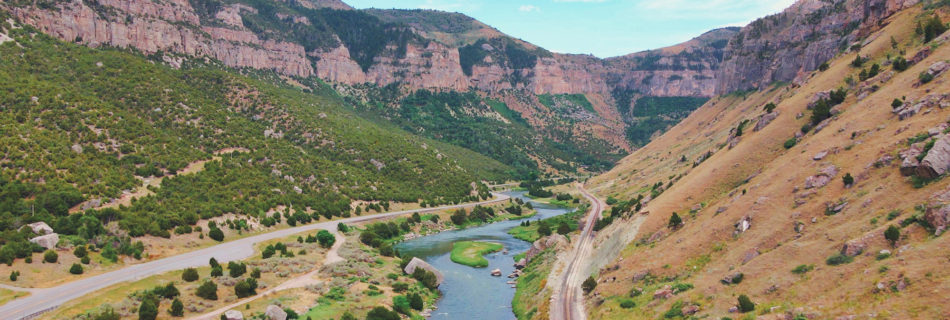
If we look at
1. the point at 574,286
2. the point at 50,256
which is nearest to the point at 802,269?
the point at 574,286

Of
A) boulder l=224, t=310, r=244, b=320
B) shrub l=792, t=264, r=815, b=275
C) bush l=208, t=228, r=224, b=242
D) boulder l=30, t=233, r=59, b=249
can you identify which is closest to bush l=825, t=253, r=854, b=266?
shrub l=792, t=264, r=815, b=275

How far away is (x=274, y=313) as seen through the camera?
41219mm

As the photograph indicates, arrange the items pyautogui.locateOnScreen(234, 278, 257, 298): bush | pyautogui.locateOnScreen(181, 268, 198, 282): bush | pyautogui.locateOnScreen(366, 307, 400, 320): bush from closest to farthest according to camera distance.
Result: pyautogui.locateOnScreen(366, 307, 400, 320): bush, pyautogui.locateOnScreen(234, 278, 257, 298): bush, pyautogui.locateOnScreen(181, 268, 198, 282): bush

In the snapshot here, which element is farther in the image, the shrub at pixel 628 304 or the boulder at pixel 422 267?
the boulder at pixel 422 267

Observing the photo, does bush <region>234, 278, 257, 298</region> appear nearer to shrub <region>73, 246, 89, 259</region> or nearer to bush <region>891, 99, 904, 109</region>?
shrub <region>73, 246, 89, 259</region>

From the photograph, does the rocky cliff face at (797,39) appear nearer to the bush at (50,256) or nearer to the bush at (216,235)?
the bush at (216,235)

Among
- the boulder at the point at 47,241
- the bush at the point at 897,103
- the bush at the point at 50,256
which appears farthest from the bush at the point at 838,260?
the boulder at the point at 47,241

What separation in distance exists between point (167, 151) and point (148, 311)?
56940mm

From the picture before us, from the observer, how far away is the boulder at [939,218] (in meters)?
24.9

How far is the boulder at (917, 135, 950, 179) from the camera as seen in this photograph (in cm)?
2943

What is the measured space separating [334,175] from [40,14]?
77.1 metres

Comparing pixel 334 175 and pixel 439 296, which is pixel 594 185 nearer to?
pixel 334 175

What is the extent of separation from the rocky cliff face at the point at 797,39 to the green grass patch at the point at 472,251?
6519cm

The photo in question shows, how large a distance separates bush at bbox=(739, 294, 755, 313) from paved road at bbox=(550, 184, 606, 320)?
1371cm
